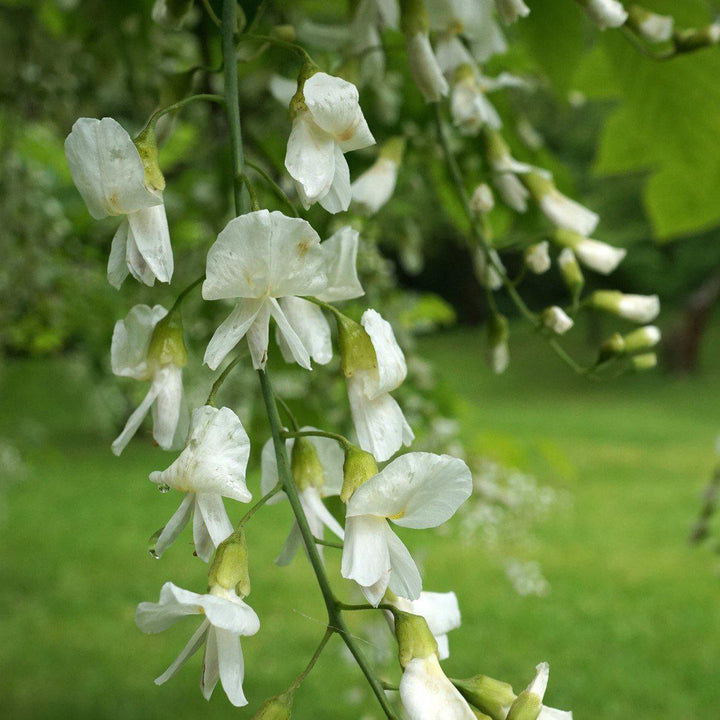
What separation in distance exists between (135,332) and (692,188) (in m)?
0.89

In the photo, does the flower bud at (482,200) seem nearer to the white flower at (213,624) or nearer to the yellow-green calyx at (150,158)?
the yellow-green calyx at (150,158)

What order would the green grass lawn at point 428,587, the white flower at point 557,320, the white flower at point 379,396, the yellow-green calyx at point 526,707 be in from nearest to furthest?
the yellow-green calyx at point 526,707, the white flower at point 379,396, the white flower at point 557,320, the green grass lawn at point 428,587

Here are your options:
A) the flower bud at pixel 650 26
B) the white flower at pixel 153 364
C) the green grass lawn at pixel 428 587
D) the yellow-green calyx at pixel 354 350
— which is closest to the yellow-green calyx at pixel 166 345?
the white flower at pixel 153 364

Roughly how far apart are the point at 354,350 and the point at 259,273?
9 centimetres

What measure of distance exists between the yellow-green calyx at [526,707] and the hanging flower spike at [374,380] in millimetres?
149

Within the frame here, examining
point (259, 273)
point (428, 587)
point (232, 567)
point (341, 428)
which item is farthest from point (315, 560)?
point (428, 587)

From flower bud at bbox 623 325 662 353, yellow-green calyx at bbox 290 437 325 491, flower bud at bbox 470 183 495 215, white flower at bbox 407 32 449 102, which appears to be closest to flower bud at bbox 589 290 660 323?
flower bud at bbox 623 325 662 353

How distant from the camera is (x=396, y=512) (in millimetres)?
482

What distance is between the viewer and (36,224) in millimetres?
2578

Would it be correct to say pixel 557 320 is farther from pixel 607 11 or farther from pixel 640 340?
pixel 607 11

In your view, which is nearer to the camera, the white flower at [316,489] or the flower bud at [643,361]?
the white flower at [316,489]

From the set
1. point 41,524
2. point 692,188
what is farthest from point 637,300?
point 41,524

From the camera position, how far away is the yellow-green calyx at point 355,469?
501 mm

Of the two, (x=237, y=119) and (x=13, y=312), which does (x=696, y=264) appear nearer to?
(x=13, y=312)
